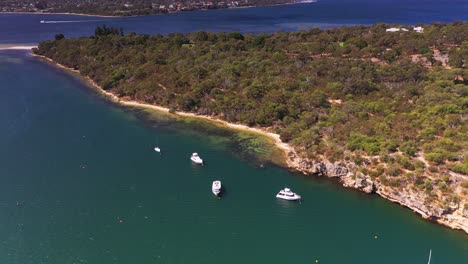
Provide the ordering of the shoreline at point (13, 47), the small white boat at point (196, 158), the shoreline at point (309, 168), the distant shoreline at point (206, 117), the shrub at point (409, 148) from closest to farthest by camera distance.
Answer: the shoreline at point (309, 168) < the shrub at point (409, 148) < the small white boat at point (196, 158) < the distant shoreline at point (206, 117) < the shoreline at point (13, 47)

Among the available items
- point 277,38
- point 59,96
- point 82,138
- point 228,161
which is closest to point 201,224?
point 228,161

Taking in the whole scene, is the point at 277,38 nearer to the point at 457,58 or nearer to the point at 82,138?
the point at 457,58

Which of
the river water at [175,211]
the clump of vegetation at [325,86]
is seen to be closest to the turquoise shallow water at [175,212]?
the river water at [175,211]

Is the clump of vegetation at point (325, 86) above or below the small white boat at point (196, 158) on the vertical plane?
above

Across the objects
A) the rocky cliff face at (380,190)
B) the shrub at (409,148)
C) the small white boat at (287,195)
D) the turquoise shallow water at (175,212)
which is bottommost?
the turquoise shallow water at (175,212)

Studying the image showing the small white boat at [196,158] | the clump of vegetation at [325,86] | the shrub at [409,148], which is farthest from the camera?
the small white boat at [196,158]

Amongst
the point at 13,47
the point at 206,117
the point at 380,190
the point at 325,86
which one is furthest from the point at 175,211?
the point at 13,47

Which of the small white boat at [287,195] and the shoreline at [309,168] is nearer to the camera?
the shoreline at [309,168]

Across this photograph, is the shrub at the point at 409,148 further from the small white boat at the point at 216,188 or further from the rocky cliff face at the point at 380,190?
the small white boat at the point at 216,188

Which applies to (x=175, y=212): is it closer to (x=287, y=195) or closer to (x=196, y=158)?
(x=196, y=158)
